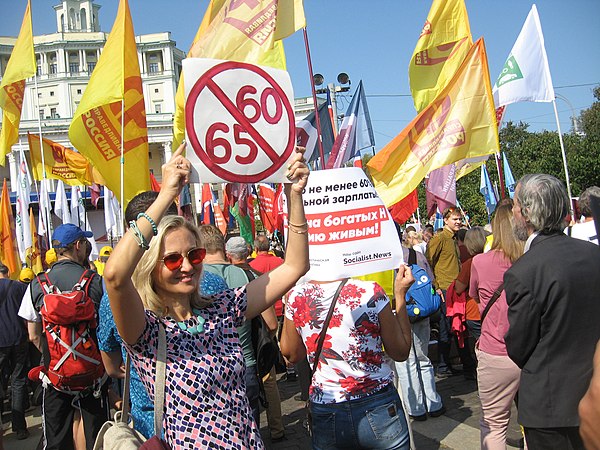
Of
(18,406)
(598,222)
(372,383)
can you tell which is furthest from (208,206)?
(598,222)

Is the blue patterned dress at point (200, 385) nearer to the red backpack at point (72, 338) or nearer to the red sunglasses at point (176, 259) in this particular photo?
the red sunglasses at point (176, 259)

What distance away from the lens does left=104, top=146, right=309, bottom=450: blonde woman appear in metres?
2.13

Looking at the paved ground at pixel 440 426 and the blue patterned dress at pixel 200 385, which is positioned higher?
the blue patterned dress at pixel 200 385

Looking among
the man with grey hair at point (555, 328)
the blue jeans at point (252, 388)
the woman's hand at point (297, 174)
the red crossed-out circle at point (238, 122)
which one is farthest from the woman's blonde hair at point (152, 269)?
the blue jeans at point (252, 388)

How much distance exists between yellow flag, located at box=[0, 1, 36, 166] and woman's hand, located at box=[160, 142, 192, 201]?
7.69m

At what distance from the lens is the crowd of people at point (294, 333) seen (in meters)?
2.22

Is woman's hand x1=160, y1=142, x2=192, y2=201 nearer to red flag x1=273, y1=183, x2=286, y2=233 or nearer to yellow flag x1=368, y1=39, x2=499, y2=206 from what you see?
yellow flag x1=368, y1=39, x2=499, y2=206

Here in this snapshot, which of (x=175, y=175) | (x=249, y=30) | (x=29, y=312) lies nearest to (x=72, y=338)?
(x=29, y=312)

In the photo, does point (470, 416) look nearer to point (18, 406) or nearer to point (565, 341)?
point (565, 341)

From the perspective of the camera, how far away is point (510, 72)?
7.23 m

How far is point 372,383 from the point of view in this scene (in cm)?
299

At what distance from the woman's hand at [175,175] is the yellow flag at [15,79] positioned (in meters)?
7.69

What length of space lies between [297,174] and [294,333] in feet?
3.16

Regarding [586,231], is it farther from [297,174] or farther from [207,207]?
[207,207]
